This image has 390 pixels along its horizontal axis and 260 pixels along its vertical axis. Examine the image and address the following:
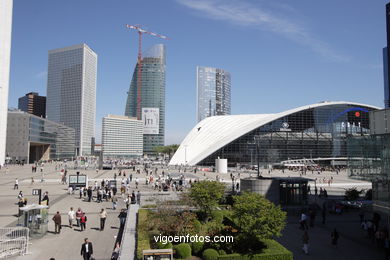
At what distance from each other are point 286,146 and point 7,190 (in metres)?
67.5

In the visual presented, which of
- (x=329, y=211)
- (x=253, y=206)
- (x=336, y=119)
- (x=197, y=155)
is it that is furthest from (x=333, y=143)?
(x=253, y=206)

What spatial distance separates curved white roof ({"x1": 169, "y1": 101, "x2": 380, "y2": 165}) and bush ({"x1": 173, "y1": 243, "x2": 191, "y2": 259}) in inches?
2472

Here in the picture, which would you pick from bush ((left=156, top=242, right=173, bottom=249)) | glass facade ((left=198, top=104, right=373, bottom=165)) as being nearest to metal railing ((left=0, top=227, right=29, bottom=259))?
bush ((left=156, top=242, right=173, bottom=249))

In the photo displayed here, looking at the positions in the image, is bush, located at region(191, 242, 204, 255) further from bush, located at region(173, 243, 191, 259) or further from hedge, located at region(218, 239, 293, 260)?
hedge, located at region(218, 239, 293, 260)

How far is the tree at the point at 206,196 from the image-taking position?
1812 cm

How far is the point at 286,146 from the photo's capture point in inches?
3327

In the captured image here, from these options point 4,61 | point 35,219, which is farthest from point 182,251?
point 4,61

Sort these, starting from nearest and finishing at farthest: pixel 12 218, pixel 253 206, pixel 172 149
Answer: pixel 253 206 < pixel 12 218 < pixel 172 149

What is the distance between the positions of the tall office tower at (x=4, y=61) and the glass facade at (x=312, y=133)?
212 feet

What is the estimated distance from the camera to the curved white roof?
3063 inches

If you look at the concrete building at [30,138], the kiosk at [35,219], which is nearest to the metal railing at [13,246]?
the kiosk at [35,219]

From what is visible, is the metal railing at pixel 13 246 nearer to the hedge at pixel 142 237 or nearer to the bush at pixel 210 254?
the hedge at pixel 142 237

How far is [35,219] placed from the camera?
16.9m

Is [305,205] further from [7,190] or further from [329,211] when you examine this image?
[7,190]
